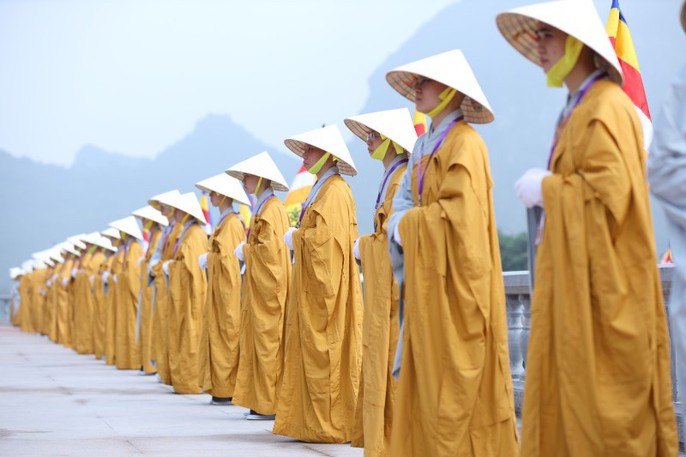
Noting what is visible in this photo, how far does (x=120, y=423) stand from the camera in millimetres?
7645

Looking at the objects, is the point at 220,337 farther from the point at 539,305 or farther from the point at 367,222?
the point at 367,222

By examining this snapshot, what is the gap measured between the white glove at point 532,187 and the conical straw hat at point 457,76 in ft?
2.94

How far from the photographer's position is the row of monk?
3.53 meters

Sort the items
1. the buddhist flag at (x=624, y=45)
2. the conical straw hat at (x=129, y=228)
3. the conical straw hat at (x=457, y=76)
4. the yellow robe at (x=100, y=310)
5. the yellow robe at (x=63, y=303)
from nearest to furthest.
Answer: the conical straw hat at (x=457, y=76) < the buddhist flag at (x=624, y=45) < the conical straw hat at (x=129, y=228) < the yellow robe at (x=100, y=310) < the yellow robe at (x=63, y=303)

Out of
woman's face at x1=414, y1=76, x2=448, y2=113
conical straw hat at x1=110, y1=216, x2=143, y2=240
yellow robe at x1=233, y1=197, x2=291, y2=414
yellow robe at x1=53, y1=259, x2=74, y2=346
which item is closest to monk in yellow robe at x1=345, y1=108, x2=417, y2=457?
woman's face at x1=414, y1=76, x2=448, y2=113

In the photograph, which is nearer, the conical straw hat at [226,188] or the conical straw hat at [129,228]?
the conical straw hat at [226,188]

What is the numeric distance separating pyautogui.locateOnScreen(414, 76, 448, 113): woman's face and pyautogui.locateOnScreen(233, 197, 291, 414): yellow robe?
132 inches

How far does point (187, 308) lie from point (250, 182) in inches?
95.0

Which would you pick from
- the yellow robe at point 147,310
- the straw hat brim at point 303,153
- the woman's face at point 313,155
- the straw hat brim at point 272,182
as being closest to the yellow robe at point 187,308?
the yellow robe at point 147,310

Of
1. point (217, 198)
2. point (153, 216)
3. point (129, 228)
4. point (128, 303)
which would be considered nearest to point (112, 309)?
point (128, 303)

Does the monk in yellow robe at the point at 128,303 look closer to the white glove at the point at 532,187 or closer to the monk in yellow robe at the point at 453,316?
the monk in yellow robe at the point at 453,316

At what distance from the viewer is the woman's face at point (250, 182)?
844cm

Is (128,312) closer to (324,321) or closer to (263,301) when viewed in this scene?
(263,301)

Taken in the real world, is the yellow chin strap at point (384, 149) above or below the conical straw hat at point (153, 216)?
below
